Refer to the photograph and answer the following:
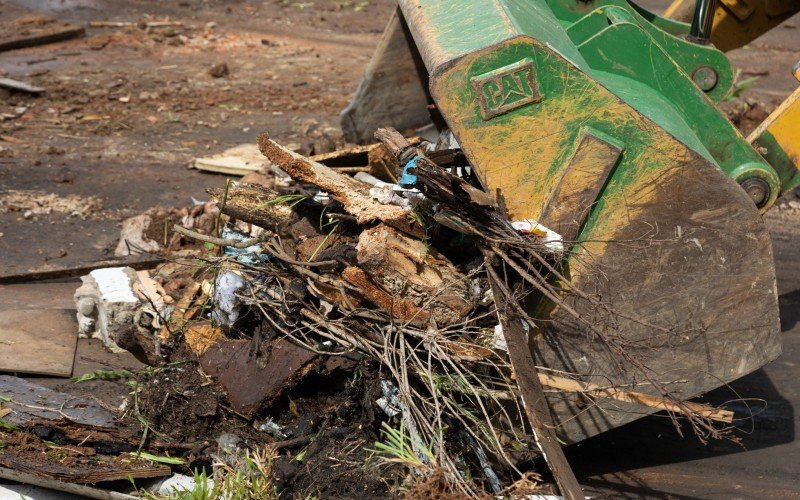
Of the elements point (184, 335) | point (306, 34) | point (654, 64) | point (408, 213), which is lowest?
point (306, 34)

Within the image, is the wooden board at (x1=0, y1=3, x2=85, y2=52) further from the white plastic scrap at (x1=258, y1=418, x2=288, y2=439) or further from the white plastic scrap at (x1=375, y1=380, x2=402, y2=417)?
the white plastic scrap at (x1=375, y1=380, x2=402, y2=417)

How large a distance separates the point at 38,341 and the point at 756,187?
3.31 meters

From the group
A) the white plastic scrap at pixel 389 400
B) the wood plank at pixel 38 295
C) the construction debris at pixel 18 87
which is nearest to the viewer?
the white plastic scrap at pixel 389 400

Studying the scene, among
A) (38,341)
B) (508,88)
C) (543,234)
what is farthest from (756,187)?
(38,341)

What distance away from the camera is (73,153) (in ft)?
20.8

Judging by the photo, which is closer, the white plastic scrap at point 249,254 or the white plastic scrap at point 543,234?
the white plastic scrap at point 543,234

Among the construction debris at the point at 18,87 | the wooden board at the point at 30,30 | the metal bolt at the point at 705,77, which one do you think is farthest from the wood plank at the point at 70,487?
the wooden board at the point at 30,30

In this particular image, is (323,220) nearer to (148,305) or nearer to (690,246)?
(148,305)

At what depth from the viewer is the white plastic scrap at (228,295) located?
11.9 ft

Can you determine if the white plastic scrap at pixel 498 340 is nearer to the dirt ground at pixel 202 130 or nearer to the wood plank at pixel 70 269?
the dirt ground at pixel 202 130

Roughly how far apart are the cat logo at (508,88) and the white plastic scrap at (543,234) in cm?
41

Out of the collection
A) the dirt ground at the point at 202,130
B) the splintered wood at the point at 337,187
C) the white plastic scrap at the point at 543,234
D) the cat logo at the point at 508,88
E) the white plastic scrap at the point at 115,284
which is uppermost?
the cat logo at the point at 508,88

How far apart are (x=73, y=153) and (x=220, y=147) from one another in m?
1.04

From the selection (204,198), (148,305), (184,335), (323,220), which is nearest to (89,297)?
(148,305)
